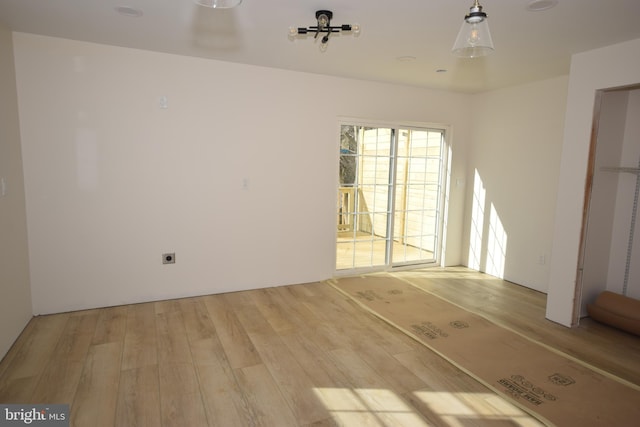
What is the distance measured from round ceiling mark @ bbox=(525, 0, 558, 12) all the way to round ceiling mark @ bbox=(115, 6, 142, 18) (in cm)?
258

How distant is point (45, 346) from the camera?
285 centimetres

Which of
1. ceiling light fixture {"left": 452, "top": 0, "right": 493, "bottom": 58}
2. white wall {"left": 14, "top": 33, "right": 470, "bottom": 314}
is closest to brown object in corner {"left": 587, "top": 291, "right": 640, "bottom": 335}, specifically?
white wall {"left": 14, "top": 33, "right": 470, "bottom": 314}

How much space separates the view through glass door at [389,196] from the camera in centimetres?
469

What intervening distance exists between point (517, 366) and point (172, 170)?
3468 millimetres

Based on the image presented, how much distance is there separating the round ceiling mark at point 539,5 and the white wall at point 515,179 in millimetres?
2080

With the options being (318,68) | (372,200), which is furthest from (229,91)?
(372,200)

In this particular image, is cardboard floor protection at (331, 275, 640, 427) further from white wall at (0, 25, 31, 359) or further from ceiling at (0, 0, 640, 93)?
white wall at (0, 25, 31, 359)

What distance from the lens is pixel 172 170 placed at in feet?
12.3

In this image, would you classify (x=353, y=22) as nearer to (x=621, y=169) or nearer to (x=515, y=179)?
(x=621, y=169)

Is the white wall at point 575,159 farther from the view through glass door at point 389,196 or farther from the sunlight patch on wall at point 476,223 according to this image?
the view through glass door at point 389,196

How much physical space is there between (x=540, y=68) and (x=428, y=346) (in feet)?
9.88

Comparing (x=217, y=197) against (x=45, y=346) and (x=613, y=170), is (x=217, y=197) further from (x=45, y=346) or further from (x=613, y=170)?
(x=613, y=170)

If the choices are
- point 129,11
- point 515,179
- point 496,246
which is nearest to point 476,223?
point 496,246

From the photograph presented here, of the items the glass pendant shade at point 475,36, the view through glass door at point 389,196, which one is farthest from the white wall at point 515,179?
the glass pendant shade at point 475,36
